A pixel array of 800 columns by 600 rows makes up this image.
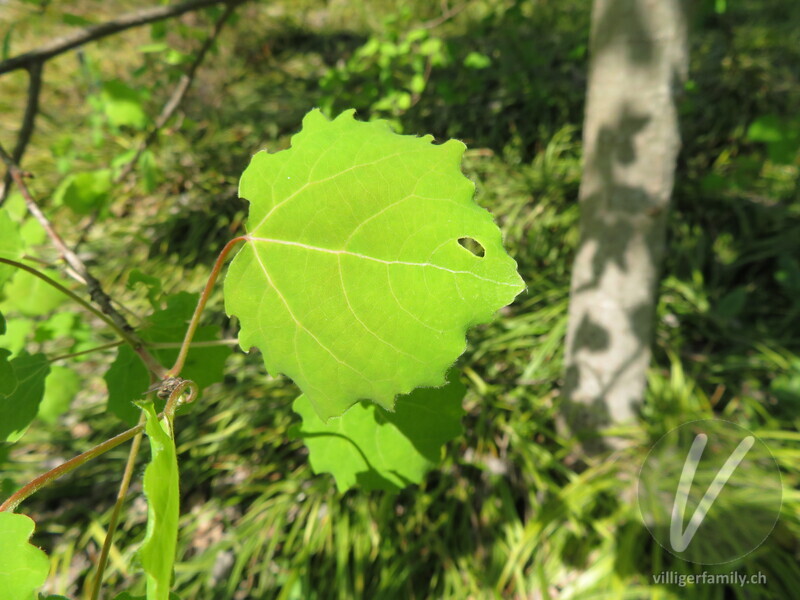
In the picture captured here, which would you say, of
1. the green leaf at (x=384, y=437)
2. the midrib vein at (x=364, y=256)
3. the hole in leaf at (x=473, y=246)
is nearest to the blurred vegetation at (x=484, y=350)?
the green leaf at (x=384, y=437)

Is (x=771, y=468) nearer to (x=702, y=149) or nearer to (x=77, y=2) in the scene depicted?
A: (x=702, y=149)

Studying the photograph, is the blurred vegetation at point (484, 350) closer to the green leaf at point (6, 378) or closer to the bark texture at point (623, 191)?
the bark texture at point (623, 191)

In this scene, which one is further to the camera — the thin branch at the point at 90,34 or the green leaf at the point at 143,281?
the thin branch at the point at 90,34

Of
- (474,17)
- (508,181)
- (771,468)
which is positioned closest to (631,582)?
(771,468)

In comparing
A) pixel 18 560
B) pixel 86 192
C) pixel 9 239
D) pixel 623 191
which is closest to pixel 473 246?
pixel 623 191

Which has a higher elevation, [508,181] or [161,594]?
[161,594]

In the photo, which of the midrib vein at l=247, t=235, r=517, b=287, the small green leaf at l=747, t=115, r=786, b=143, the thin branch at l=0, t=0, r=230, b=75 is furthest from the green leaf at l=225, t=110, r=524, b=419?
the small green leaf at l=747, t=115, r=786, b=143
